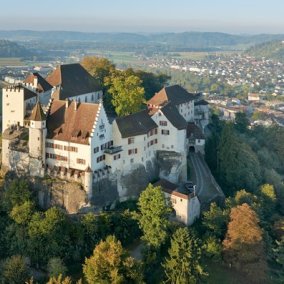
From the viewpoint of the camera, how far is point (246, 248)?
211ft

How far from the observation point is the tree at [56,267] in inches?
2170

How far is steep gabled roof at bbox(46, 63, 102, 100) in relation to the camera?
77625 mm

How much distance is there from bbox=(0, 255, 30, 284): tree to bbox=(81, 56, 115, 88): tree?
133ft

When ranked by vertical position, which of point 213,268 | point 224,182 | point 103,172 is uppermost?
point 103,172

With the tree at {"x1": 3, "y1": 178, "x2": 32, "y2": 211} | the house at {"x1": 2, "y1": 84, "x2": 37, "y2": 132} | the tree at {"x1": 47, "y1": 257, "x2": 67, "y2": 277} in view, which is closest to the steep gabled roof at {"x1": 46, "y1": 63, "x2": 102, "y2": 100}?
the house at {"x1": 2, "y1": 84, "x2": 37, "y2": 132}

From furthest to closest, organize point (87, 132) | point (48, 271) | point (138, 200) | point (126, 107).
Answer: point (126, 107)
point (138, 200)
point (87, 132)
point (48, 271)

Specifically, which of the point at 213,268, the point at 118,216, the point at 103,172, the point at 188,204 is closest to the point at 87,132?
the point at 103,172

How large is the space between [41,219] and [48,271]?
6.01 meters

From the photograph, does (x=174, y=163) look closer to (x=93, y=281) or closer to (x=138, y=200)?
(x=138, y=200)

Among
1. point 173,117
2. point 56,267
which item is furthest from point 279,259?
point 56,267

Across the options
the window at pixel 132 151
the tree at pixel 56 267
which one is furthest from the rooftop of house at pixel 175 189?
the tree at pixel 56 267

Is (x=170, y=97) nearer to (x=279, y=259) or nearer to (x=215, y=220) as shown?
(x=215, y=220)

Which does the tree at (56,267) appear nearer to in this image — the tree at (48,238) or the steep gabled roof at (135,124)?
the tree at (48,238)

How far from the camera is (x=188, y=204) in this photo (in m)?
65.8
